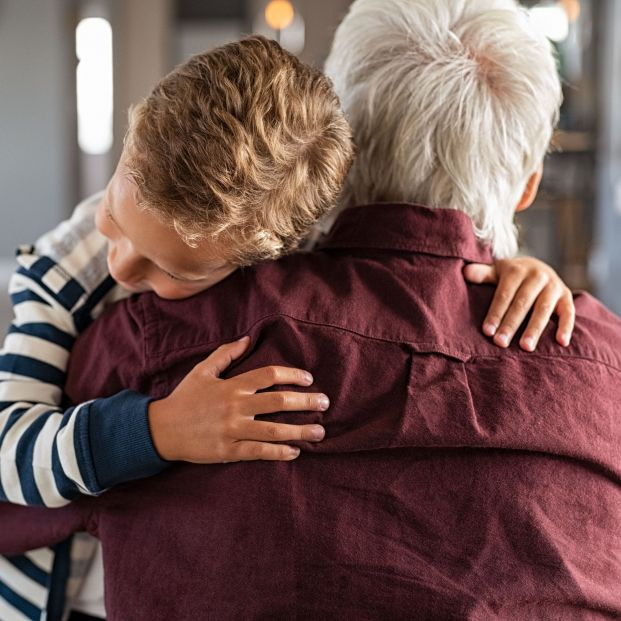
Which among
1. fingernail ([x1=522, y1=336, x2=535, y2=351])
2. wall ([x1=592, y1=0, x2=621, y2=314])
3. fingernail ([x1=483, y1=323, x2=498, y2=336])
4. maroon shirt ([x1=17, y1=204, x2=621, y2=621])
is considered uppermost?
fingernail ([x1=483, y1=323, x2=498, y2=336])

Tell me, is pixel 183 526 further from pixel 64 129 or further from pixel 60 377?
pixel 64 129

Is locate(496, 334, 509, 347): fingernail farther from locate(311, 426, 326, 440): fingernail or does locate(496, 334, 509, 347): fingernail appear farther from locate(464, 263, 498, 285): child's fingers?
locate(311, 426, 326, 440): fingernail

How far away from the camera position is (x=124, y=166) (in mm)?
891

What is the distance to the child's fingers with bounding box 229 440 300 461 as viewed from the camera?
862 millimetres

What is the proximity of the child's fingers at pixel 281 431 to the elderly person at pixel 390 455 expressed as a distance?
2 cm

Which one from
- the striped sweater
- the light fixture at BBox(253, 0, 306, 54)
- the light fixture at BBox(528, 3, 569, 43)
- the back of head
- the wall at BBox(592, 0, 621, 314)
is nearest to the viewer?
the back of head

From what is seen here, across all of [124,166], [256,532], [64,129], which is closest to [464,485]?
[256,532]

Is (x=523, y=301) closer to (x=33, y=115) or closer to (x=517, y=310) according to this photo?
(x=517, y=310)

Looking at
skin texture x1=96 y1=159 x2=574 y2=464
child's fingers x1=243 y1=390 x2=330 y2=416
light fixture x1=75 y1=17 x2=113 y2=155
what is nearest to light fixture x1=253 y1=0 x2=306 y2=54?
light fixture x1=75 y1=17 x2=113 y2=155

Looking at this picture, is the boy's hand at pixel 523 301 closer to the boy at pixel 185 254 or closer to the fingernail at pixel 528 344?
the fingernail at pixel 528 344

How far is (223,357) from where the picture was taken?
2.94 feet

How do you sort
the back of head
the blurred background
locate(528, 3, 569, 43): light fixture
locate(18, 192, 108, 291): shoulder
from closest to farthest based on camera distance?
the back of head → locate(18, 192, 108, 291): shoulder → the blurred background → locate(528, 3, 569, 43): light fixture

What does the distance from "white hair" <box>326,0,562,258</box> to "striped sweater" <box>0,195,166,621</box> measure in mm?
346

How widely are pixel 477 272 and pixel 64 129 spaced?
4.76 meters
